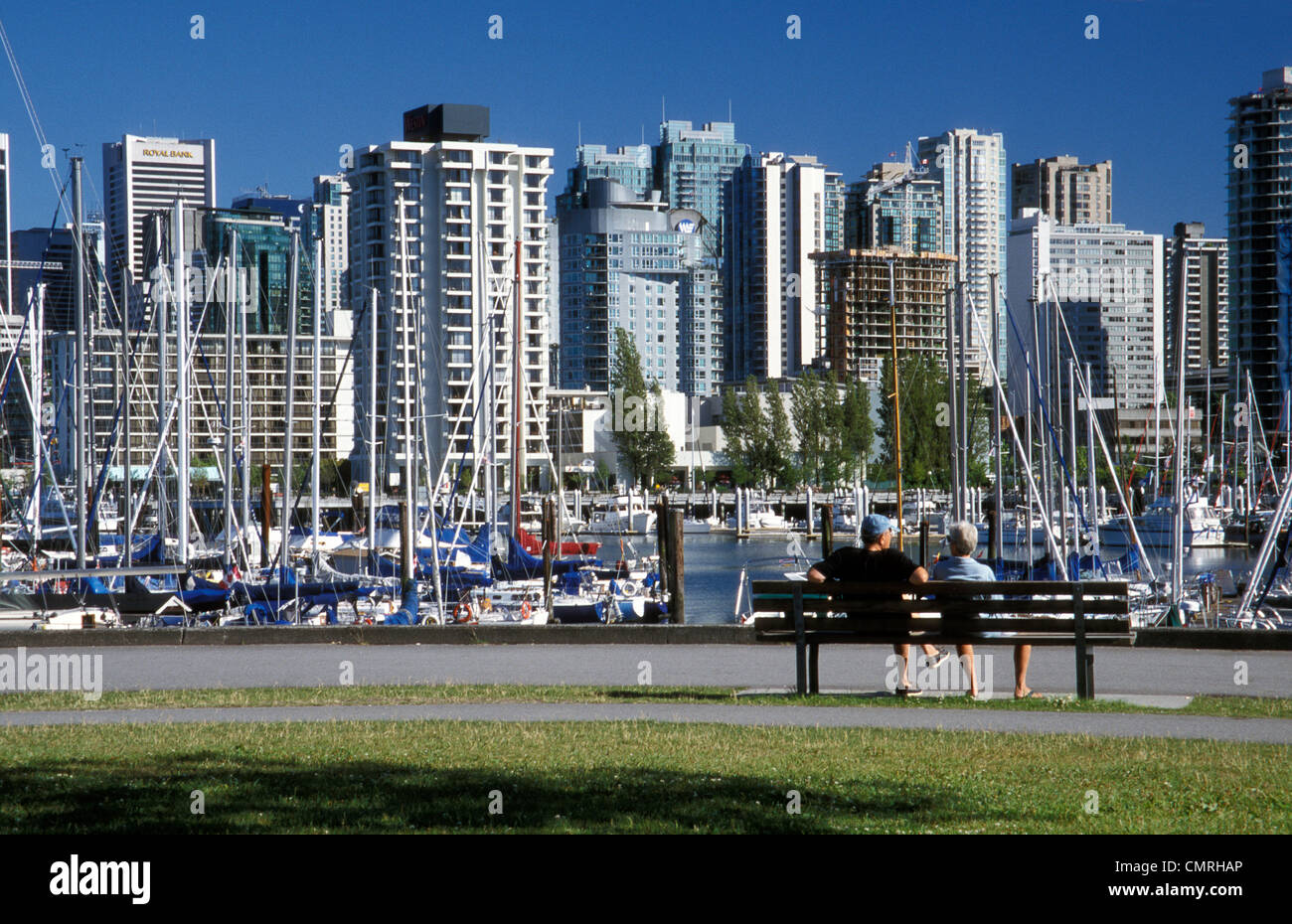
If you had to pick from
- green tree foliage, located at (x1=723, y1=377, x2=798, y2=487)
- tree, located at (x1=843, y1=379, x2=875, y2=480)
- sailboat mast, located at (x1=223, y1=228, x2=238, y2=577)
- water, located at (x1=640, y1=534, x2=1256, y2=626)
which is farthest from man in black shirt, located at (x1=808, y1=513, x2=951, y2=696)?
green tree foliage, located at (x1=723, y1=377, x2=798, y2=487)

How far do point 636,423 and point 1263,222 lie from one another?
59689mm

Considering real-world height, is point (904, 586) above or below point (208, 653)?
above

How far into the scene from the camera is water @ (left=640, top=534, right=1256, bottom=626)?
57400 mm

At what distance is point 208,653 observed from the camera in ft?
56.7

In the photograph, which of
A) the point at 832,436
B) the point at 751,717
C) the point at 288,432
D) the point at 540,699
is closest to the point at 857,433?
the point at 832,436

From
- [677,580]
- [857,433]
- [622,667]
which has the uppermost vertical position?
[857,433]

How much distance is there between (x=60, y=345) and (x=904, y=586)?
437ft

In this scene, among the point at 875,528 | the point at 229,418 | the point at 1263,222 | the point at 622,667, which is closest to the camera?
the point at 875,528

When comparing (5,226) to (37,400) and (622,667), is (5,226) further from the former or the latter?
(622,667)

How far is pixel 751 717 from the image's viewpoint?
38.9ft

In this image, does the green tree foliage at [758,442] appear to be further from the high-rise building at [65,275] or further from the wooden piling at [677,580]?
the wooden piling at [677,580]

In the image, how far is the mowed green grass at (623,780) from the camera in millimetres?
7621
